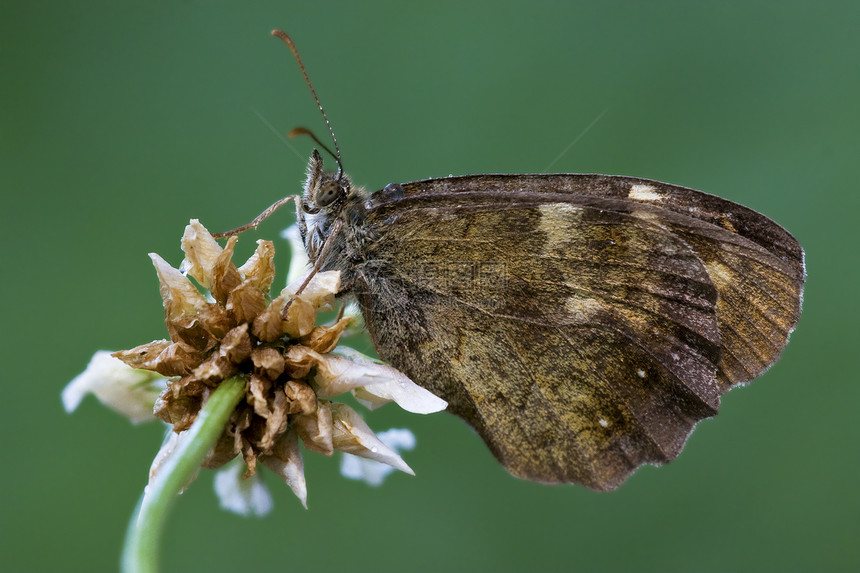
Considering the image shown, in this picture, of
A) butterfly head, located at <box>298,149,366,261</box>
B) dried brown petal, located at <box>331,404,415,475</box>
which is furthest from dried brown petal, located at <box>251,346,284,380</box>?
butterfly head, located at <box>298,149,366,261</box>

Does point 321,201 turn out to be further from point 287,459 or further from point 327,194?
point 287,459

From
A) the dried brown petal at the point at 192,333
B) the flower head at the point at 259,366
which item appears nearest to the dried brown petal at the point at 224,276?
the flower head at the point at 259,366

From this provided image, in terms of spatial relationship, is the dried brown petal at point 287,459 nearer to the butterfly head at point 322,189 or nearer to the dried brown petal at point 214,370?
the dried brown petal at point 214,370

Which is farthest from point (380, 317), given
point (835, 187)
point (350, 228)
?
point (835, 187)

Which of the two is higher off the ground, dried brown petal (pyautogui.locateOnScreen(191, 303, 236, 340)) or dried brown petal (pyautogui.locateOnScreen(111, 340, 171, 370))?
dried brown petal (pyautogui.locateOnScreen(191, 303, 236, 340))

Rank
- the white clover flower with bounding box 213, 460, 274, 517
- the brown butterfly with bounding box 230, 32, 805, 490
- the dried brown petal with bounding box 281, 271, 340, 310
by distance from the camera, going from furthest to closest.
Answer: the brown butterfly with bounding box 230, 32, 805, 490
the white clover flower with bounding box 213, 460, 274, 517
the dried brown petal with bounding box 281, 271, 340, 310

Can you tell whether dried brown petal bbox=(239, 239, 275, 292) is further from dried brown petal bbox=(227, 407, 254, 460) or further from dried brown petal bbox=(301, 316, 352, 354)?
dried brown petal bbox=(227, 407, 254, 460)

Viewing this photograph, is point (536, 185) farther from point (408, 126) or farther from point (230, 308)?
point (408, 126)
